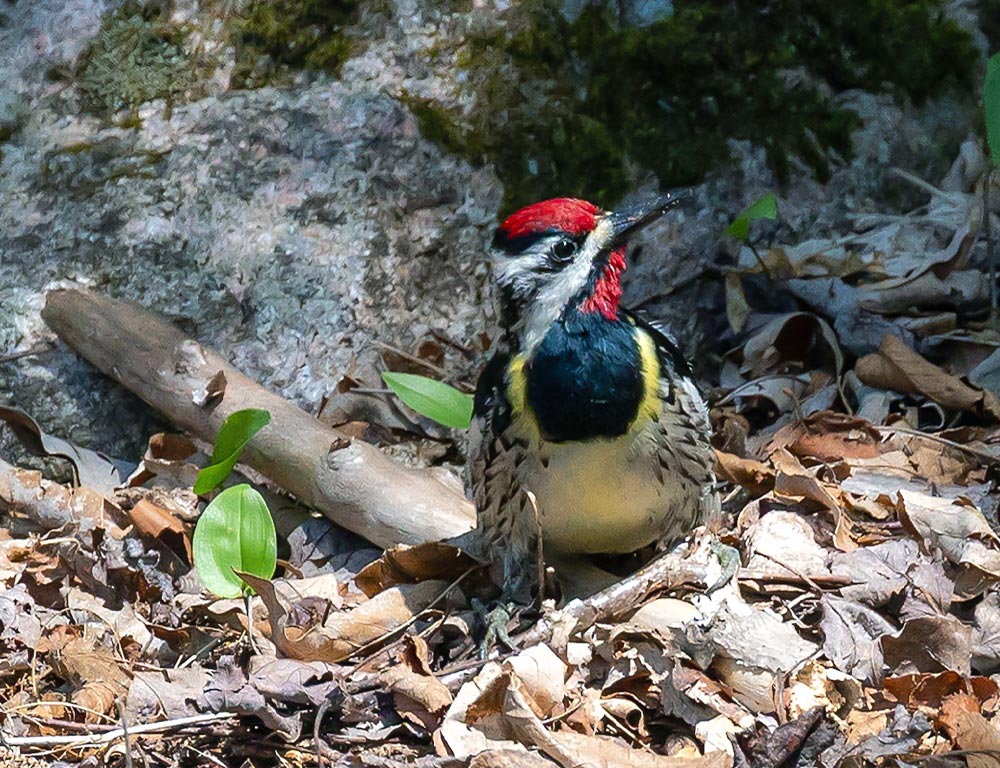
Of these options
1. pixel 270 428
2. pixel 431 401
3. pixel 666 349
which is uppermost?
pixel 666 349

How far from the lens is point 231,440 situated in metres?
3.80

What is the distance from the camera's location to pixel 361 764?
9.66ft

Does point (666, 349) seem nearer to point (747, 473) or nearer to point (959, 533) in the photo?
point (747, 473)

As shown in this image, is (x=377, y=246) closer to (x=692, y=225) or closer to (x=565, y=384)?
(x=692, y=225)

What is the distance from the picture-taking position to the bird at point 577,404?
3.31 meters

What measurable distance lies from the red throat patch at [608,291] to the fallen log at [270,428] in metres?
0.91

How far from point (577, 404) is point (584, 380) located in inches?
2.6

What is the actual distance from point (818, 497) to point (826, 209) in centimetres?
164

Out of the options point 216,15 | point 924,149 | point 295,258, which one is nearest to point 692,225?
point 924,149

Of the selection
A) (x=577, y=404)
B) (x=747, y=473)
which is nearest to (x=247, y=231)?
(x=577, y=404)

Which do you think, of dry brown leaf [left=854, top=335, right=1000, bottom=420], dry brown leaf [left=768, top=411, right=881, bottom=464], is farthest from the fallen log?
dry brown leaf [left=854, top=335, right=1000, bottom=420]

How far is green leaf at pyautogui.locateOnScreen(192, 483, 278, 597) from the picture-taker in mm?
3352

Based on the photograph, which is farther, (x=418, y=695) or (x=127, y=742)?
(x=418, y=695)

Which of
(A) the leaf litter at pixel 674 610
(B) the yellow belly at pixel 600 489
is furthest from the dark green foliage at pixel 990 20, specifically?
(B) the yellow belly at pixel 600 489
